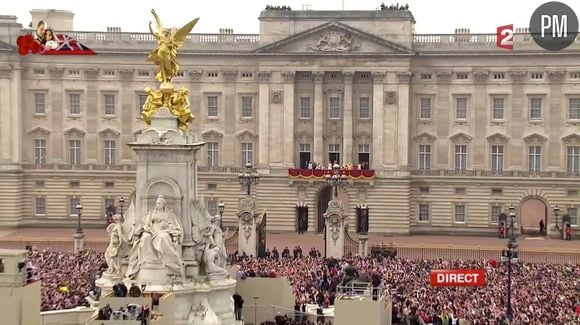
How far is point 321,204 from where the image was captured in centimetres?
8388

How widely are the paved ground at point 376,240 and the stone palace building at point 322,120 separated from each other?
2.41 m

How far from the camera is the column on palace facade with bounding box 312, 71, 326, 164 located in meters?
82.3

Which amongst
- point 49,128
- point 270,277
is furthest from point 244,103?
point 270,277

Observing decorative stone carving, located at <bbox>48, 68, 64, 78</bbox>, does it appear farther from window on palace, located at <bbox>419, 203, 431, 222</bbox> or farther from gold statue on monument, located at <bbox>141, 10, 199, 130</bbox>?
gold statue on monument, located at <bbox>141, 10, 199, 130</bbox>

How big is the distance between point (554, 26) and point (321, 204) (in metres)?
21.4

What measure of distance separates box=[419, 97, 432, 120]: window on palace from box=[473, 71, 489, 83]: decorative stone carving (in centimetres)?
377

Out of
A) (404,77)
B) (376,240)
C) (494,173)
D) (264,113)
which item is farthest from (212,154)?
(494,173)

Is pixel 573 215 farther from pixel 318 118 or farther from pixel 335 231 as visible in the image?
pixel 335 231

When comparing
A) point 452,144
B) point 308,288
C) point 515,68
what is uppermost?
point 515,68

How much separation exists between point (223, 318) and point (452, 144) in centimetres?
4783

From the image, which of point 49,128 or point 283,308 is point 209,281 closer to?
point 283,308

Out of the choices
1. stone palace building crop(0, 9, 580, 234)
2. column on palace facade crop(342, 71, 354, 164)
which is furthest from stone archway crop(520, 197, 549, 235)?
column on palace facade crop(342, 71, 354, 164)

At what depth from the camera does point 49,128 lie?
278 ft

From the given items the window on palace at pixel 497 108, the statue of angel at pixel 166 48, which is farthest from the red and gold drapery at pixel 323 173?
the statue of angel at pixel 166 48
